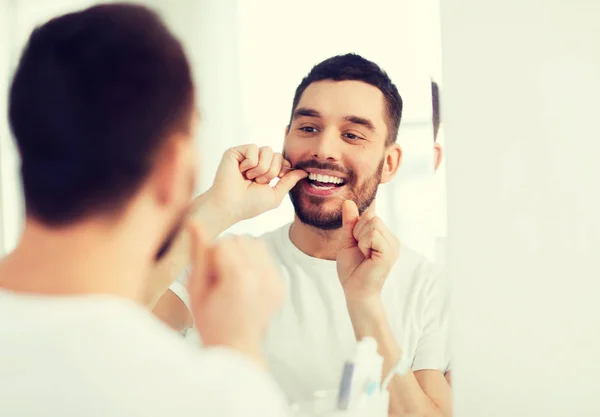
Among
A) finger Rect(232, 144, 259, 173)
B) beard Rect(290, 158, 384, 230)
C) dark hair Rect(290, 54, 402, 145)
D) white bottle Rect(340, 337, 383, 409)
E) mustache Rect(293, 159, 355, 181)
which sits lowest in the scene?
white bottle Rect(340, 337, 383, 409)

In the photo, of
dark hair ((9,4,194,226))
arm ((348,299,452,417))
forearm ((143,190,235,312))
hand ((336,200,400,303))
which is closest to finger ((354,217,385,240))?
hand ((336,200,400,303))

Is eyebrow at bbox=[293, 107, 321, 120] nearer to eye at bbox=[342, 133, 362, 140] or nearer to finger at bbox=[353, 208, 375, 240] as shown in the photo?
eye at bbox=[342, 133, 362, 140]

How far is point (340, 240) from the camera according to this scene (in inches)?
38.4

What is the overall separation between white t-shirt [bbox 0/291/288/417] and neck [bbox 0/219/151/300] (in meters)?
0.03

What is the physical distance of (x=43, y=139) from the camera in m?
0.69

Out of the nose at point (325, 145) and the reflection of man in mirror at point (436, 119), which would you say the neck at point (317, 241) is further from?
the reflection of man in mirror at point (436, 119)

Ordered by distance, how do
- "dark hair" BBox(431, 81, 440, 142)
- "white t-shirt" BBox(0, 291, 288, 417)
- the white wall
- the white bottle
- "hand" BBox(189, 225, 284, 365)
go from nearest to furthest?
1. "white t-shirt" BBox(0, 291, 288, 417)
2. "hand" BBox(189, 225, 284, 365)
3. the white bottle
4. "dark hair" BBox(431, 81, 440, 142)
5. the white wall

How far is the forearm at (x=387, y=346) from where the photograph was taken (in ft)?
3.13

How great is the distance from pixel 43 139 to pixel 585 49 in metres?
1.04

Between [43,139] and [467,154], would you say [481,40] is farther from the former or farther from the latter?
[43,139]

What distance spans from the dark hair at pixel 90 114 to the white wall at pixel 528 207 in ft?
2.23

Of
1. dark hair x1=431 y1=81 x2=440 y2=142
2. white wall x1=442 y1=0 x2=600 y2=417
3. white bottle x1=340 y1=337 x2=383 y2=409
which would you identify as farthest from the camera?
white wall x1=442 y1=0 x2=600 y2=417

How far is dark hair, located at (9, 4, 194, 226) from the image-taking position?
69 centimetres

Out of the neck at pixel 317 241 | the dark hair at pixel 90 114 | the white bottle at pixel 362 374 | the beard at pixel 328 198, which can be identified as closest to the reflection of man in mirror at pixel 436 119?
the beard at pixel 328 198
